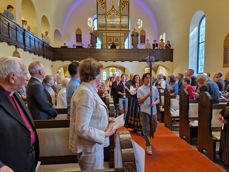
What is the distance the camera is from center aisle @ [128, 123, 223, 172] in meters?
3.63

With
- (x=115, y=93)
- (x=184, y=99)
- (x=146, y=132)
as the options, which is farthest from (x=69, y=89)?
(x=115, y=93)

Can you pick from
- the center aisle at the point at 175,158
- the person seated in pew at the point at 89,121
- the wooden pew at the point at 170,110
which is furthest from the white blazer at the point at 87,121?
the wooden pew at the point at 170,110

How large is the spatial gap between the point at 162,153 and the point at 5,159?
353cm

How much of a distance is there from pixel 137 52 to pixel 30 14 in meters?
7.61

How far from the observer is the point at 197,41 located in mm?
13102

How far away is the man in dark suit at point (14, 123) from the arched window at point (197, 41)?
12.3 m

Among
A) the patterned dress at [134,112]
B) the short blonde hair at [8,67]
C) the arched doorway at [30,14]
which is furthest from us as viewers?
the arched doorway at [30,14]

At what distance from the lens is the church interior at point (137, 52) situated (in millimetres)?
2639

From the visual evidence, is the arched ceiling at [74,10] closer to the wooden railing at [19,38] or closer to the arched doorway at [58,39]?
the arched doorway at [58,39]

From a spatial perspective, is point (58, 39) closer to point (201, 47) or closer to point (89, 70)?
point (201, 47)

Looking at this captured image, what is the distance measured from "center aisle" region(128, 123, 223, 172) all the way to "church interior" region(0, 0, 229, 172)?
0.05 feet

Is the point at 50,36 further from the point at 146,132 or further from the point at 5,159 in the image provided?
the point at 5,159

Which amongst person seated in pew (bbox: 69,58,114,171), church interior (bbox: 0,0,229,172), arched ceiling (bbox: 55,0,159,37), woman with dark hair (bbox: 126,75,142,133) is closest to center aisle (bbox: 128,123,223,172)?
church interior (bbox: 0,0,229,172)

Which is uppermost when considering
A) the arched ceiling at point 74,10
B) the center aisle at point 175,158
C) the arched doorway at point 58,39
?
the arched ceiling at point 74,10
